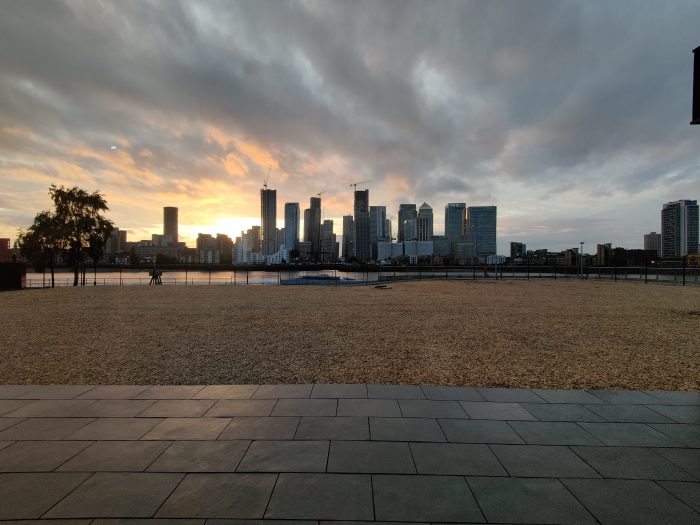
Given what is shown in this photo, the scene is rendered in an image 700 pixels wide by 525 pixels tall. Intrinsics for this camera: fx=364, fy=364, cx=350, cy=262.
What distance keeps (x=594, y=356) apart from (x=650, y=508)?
5723 mm

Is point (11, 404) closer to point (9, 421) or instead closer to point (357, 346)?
point (9, 421)

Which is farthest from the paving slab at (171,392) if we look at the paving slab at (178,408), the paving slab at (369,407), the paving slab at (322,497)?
the paving slab at (322,497)

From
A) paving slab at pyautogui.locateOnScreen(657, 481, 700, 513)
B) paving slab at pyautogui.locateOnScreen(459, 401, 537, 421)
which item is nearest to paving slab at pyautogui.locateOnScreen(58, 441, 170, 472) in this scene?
paving slab at pyautogui.locateOnScreen(459, 401, 537, 421)

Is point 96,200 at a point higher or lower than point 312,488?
higher

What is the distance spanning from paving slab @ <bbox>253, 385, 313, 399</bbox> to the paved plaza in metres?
0.04

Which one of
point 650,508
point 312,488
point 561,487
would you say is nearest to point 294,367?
point 312,488


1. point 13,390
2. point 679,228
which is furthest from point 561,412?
point 679,228

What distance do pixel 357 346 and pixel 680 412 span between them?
223 inches

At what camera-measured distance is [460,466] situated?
3361 millimetres

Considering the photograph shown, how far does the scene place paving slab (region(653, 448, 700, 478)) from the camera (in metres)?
3.33

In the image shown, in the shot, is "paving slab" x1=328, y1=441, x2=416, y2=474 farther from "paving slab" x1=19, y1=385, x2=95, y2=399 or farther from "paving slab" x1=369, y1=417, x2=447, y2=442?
"paving slab" x1=19, y1=385, x2=95, y2=399

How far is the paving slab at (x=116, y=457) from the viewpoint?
3.33 m

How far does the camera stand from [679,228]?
130875mm

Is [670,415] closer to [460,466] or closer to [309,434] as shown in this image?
[460,466]
